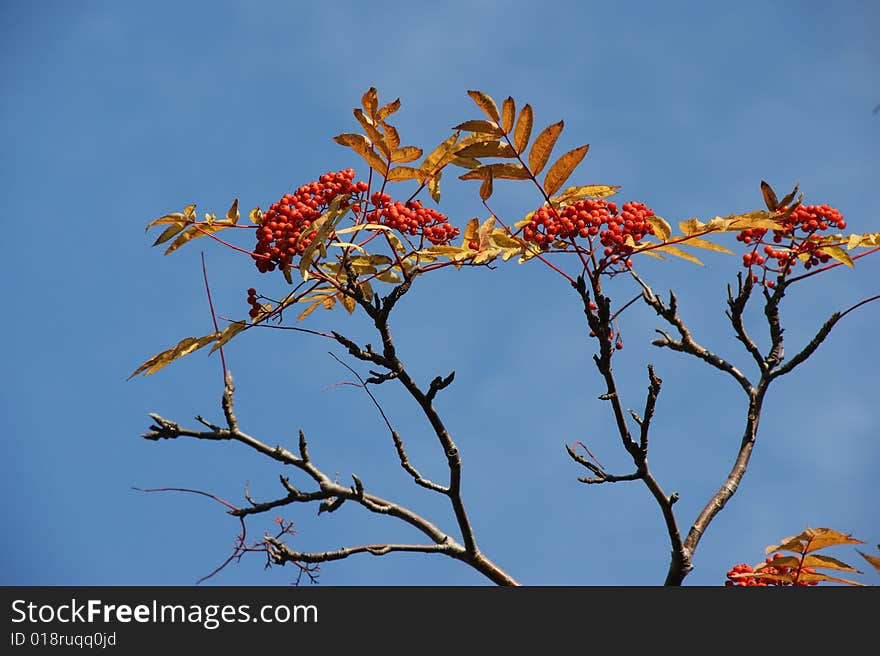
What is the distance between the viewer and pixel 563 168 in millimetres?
4117

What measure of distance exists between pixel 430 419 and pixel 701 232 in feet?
5.12

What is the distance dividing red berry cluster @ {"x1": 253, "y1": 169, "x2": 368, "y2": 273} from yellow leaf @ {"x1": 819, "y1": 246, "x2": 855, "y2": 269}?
8.17 feet

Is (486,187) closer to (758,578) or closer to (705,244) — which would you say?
(705,244)

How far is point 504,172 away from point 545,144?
235 millimetres

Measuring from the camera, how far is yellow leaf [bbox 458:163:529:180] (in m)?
4.18

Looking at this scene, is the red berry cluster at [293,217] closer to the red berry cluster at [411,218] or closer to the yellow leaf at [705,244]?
the red berry cluster at [411,218]

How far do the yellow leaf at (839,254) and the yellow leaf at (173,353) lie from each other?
10.5ft

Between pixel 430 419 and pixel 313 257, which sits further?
pixel 430 419

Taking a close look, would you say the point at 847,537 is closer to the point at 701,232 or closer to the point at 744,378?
the point at 744,378

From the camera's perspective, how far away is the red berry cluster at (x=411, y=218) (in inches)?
166

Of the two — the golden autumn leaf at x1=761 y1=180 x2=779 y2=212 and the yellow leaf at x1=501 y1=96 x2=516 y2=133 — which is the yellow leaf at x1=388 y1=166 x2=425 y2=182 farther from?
the golden autumn leaf at x1=761 y1=180 x2=779 y2=212

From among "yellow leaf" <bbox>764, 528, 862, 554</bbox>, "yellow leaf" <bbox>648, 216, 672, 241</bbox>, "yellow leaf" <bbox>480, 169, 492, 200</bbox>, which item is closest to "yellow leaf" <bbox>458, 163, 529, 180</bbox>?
"yellow leaf" <bbox>480, 169, 492, 200</bbox>

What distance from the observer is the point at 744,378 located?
510 cm
